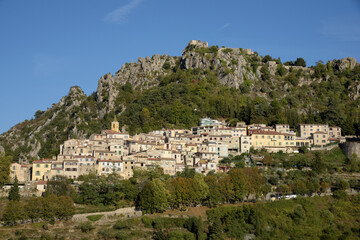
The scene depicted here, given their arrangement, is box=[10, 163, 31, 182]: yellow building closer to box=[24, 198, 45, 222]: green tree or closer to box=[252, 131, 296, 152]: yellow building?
box=[24, 198, 45, 222]: green tree

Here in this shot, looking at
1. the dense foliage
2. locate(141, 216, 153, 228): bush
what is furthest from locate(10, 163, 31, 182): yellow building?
locate(141, 216, 153, 228): bush

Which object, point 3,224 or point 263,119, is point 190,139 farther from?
point 3,224

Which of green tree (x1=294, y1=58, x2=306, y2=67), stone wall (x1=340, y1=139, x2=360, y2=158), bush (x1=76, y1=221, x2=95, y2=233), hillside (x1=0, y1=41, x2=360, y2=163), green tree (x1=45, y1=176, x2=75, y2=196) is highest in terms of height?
green tree (x1=294, y1=58, x2=306, y2=67)

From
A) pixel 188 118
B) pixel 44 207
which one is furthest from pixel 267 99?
pixel 44 207

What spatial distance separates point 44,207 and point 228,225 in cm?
2227

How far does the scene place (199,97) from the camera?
107m

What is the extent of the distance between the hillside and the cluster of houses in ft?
19.0

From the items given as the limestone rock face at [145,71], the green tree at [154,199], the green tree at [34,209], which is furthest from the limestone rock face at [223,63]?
the green tree at [34,209]

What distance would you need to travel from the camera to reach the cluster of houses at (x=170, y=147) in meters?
71.6

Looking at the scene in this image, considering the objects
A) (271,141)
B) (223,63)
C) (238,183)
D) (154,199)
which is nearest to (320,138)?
(271,141)

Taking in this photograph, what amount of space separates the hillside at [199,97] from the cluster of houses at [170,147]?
5784mm

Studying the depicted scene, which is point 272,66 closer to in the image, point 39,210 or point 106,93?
point 106,93

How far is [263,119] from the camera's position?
97.1m

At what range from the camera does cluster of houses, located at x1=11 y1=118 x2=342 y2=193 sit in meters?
71.6
